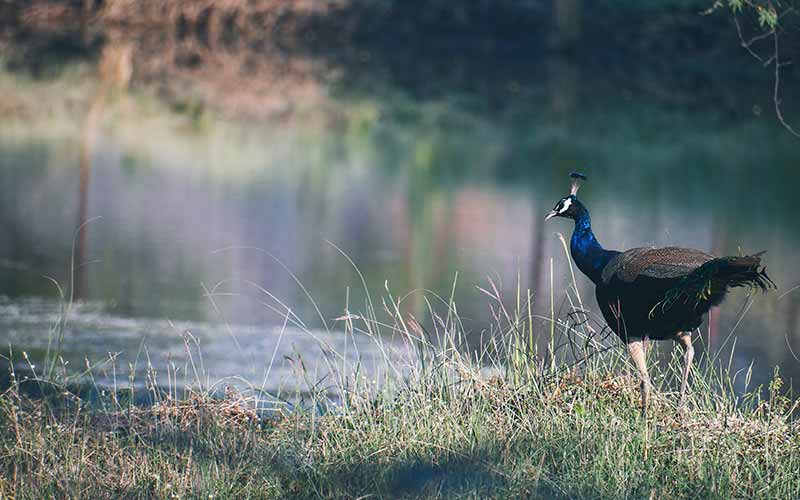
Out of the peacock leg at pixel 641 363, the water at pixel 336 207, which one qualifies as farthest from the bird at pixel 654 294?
the water at pixel 336 207

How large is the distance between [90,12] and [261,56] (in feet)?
15.2

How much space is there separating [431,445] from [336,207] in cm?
694

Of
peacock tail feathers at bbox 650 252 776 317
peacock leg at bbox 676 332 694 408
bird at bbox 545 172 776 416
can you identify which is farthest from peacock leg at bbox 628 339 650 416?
peacock tail feathers at bbox 650 252 776 317

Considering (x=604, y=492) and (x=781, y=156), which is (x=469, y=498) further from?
(x=781, y=156)

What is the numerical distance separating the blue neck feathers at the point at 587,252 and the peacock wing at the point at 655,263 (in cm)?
12

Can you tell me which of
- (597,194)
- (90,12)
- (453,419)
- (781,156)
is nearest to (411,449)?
(453,419)

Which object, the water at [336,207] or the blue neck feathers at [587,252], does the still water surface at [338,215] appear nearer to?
the water at [336,207]

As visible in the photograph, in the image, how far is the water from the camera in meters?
7.65

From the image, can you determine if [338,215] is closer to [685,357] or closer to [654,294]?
[685,357]

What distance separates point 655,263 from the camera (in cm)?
511

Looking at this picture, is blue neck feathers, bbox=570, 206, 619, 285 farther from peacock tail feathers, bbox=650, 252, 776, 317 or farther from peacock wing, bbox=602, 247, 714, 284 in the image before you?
peacock tail feathers, bbox=650, 252, 776, 317

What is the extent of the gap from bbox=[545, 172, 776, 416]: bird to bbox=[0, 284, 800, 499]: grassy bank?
150 millimetres

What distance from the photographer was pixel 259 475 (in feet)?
14.9

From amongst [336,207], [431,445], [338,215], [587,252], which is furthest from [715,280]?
[336,207]
